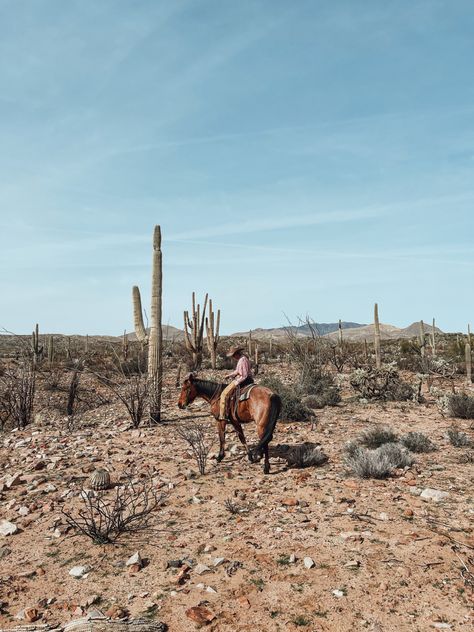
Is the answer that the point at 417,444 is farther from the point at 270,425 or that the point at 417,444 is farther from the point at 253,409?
the point at 253,409

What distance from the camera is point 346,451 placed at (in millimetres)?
8812

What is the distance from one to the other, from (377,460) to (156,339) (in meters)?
6.48

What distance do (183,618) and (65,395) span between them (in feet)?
45.5

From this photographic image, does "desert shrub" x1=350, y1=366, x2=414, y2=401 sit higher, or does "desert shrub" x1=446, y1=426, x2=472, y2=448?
"desert shrub" x1=350, y1=366, x2=414, y2=401

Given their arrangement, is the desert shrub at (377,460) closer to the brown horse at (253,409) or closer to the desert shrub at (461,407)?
the brown horse at (253,409)

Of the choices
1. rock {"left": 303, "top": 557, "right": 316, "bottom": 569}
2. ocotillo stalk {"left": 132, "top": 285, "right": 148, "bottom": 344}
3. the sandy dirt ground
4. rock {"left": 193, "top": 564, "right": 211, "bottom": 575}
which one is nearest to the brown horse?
the sandy dirt ground

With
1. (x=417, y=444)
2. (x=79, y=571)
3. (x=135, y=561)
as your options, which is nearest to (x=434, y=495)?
(x=417, y=444)

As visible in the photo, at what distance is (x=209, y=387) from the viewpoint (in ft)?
30.1

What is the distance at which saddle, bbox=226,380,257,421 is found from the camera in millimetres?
8562

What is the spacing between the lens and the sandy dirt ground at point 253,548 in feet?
14.2

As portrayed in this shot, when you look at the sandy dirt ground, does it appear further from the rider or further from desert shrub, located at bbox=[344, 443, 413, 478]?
the rider

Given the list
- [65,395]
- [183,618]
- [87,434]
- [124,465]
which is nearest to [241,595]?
[183,618]

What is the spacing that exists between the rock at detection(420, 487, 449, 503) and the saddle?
10.5ft

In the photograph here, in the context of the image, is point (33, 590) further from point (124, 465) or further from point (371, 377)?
point (371, 377)
